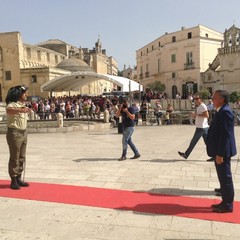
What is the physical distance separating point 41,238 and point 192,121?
1728cm

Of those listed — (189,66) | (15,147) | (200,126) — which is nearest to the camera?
(15,147)

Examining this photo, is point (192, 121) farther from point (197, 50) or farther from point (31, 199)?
point (197, 50)

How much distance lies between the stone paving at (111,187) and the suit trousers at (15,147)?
2.32 ft

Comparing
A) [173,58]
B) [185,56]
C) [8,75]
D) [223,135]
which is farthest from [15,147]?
[8,75]

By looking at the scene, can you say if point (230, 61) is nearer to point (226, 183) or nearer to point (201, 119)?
point (201, 119)

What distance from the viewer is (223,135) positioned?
4.62m

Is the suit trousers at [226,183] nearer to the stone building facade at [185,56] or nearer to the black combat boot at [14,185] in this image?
the black combat boot at [14,185]

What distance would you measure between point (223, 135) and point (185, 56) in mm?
45632

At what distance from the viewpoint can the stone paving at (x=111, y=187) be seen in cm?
397

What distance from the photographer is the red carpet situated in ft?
15.1

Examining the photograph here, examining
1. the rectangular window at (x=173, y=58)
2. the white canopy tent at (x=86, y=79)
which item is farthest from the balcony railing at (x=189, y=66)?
the white canopy tent at (x=86, y=79)

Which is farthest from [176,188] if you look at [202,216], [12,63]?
[12,63]

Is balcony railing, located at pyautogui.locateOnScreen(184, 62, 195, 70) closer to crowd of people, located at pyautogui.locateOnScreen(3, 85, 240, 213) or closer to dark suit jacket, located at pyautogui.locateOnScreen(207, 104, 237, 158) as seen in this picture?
crowd of people, located at pyautogui.locateOnScreen(3, 85, 240, 213)

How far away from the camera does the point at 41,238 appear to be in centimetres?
385
